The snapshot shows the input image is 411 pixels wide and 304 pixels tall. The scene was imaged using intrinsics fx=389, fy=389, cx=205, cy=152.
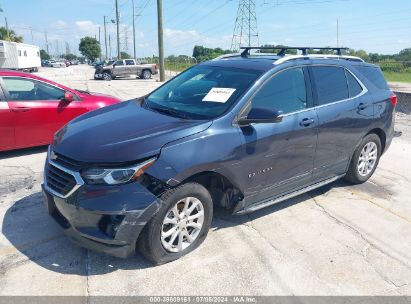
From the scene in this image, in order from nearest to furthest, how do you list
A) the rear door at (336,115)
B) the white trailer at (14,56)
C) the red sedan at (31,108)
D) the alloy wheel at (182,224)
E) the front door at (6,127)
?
the alloy wheel at (182,224) → the rear door at (336,115) → the front door at (6,127) → the red sedan at (31,108) → the white trailer at (14,56)

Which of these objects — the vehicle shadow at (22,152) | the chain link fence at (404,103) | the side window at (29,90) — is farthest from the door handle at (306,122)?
the chain link fence at (404,103)

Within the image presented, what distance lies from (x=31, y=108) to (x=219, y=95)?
376 centimetres

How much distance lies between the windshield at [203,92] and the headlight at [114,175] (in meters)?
0.89

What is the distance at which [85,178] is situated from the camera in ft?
10.4

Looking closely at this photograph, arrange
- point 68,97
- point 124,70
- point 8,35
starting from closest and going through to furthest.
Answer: point 68,97, point 124,70, point 8,35

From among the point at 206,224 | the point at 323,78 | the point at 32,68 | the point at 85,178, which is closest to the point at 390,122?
the point at 323,78

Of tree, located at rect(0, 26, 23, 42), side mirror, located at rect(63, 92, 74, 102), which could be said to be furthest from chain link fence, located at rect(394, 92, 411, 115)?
tree, located at rect(0, 26, 23, 42)

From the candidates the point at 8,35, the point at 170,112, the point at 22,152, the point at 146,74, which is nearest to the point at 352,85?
the point at 170,112

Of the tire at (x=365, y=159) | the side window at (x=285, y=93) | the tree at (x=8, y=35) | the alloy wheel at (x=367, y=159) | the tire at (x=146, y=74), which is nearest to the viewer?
the side window at (x=285, y=93)

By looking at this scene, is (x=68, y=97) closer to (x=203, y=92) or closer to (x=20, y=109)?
(x=20, y=109)

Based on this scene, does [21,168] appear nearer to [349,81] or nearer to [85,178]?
[85,178]

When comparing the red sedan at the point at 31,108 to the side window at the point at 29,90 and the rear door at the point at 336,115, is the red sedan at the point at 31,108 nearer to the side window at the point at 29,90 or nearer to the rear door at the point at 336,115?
the side window at the point at 29,90

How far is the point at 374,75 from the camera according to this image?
17.8ft

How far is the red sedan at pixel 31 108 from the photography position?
20.1 feet
